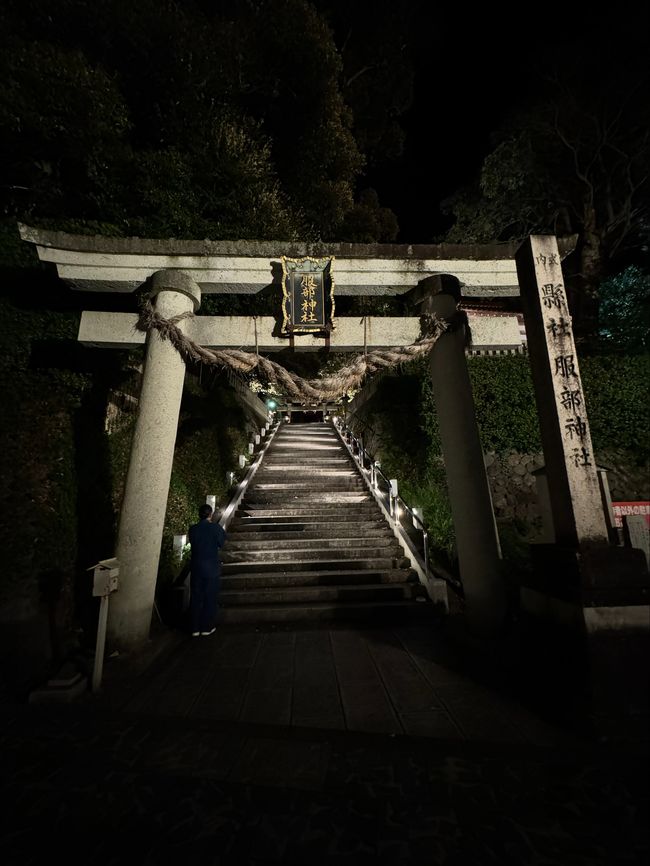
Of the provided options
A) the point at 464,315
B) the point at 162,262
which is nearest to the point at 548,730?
the point at 464,315

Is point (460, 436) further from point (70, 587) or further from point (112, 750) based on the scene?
point (70, 587)

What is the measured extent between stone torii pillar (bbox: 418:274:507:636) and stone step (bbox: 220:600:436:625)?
4.34 feet

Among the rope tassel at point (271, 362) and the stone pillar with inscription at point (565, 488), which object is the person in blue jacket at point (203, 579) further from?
the stone pillar with inscription at point (565, 488)

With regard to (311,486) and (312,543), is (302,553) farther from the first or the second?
(311,486)

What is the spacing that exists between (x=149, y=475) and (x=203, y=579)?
6.55ft

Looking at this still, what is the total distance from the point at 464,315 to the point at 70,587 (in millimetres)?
7770

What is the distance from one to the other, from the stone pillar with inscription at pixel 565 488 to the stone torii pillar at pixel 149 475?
197 inches

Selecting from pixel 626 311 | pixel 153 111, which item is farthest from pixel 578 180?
pixel 153 111

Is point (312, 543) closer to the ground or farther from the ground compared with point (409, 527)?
closer to the ground

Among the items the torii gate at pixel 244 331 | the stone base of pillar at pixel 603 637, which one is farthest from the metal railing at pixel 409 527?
the stone base of pillar at pixel 603 637

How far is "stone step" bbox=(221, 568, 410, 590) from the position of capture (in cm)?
755

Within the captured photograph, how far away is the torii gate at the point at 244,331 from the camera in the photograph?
539 centimetres

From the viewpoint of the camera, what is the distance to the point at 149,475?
549 centimetres

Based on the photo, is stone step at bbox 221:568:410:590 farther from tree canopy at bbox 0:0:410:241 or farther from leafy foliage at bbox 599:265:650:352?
leafy foliage at bbox 599:265:650:352
